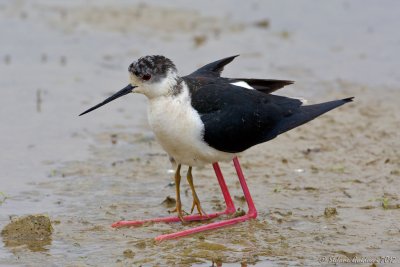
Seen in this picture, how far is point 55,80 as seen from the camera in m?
9.80

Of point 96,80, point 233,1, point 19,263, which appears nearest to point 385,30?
point 233,1

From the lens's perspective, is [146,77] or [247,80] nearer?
[146,77]

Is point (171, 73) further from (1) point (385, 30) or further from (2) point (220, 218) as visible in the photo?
(1) point (385, 30)

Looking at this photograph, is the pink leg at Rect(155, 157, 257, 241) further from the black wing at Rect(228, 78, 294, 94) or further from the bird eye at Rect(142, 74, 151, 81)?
the bird eye at Rect(142, 74, 151, 81)

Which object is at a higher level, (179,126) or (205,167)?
(179,126)

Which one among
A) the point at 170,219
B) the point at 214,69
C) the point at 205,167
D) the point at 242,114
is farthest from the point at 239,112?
the point at 205,167

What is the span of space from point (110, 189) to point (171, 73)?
4.43ft

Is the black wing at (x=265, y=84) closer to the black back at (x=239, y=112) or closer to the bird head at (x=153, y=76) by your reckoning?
the black back at (x=239, y=112)

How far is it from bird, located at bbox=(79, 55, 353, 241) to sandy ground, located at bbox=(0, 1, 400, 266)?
324mm

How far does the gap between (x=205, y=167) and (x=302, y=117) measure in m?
1.37

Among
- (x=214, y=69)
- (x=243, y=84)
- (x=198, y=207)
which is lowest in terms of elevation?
(x=198, y=207)

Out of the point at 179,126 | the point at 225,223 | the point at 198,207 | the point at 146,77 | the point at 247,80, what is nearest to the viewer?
the point at 179,126

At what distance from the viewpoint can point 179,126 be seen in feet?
20.1

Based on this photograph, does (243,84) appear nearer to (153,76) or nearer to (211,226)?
(153,76)
